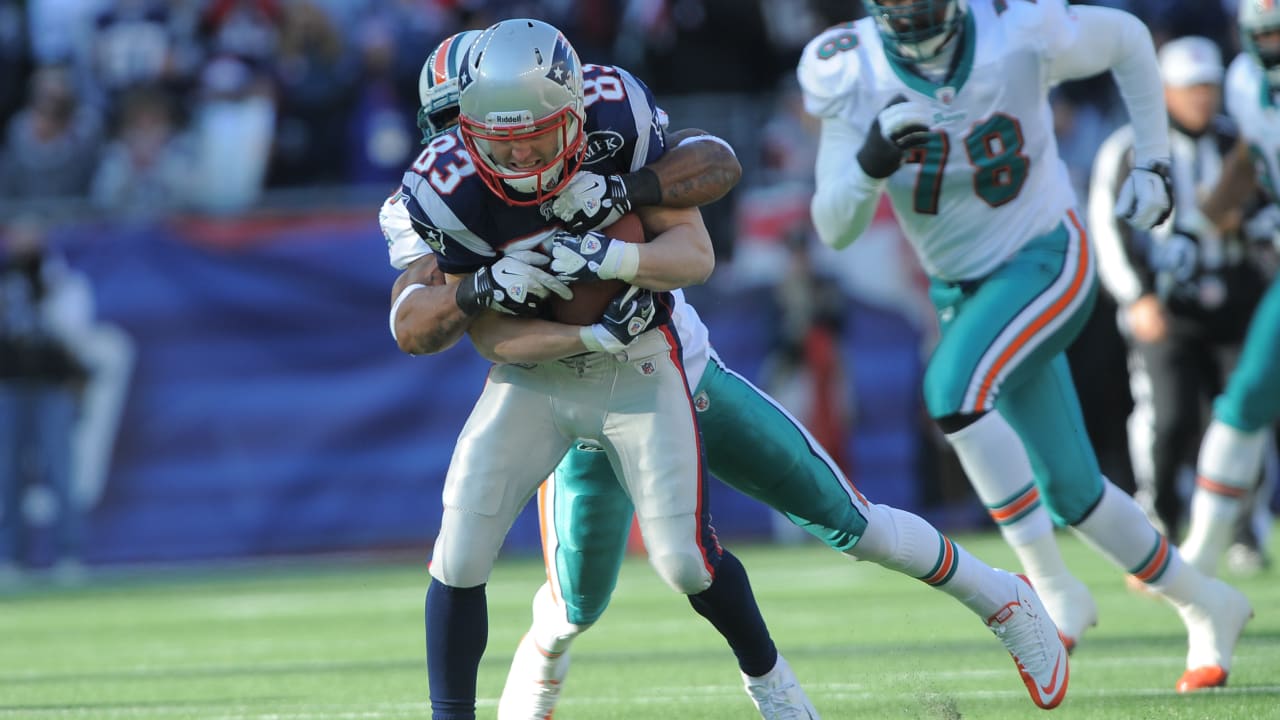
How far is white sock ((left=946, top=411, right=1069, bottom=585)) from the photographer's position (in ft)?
15.1

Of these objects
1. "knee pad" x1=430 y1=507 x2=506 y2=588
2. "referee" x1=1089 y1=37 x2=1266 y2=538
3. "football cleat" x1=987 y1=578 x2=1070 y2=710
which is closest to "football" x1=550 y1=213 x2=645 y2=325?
"knee pad" x1=430 y1=507 x2=506 y2=588

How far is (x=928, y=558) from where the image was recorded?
3990mm

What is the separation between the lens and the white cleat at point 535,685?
4219mm

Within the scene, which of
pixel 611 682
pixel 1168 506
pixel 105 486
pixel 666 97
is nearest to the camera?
pixel 611 682

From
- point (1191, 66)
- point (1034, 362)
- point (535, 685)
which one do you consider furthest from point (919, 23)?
point (1191, 66)

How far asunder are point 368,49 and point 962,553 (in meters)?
7.53

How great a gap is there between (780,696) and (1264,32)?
8.73 feet

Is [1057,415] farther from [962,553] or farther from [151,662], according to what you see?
[151,662]

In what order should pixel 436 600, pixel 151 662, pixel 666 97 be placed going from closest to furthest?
1. pixel 436 600
2. pixel 151 662
3. pixel 666 97

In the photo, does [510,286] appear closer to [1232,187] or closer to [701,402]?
[701,402]

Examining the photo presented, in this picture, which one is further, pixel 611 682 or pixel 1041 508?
pixel 611 682

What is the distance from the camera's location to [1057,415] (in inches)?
186

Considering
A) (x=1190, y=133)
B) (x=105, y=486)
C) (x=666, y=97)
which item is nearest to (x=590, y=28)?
(x=666, y=97)

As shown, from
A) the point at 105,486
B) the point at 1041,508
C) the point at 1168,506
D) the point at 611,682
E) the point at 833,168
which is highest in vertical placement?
the point at 833,168
